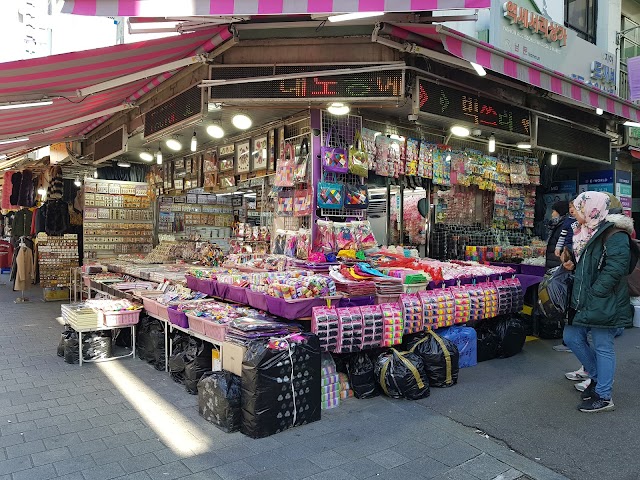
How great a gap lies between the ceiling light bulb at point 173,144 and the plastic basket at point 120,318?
3.43m

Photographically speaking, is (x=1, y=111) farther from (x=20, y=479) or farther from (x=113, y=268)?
(x=20, y=479)

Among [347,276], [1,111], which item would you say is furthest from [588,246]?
[1,111]

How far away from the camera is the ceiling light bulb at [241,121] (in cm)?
645

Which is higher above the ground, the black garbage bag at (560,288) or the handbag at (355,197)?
the handbag at (355,197)

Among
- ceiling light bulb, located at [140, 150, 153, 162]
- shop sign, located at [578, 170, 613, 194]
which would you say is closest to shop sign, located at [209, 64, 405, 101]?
ceiling light bulb, located at [140, 150, 153, 162]

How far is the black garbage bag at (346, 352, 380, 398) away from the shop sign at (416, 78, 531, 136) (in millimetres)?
2957

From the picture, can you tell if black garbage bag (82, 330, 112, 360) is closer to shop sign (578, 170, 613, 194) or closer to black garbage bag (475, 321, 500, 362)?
black garbage bag (475, 321, 500, 362)

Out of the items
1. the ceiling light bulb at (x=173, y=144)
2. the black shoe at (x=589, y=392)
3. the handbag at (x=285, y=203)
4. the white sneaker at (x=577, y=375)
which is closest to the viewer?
the black shoe at (x=589, y=392)

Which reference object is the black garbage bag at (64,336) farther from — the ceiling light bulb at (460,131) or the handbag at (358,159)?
the ceiling light bulb at (460,131)

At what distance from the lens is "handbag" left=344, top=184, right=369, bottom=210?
6082mm

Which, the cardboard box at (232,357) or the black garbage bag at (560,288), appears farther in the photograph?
the black garbage bag at (560,288)

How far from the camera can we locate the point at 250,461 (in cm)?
345

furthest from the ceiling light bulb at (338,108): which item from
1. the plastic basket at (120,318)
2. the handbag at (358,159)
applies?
the plastic basket at (120,318)

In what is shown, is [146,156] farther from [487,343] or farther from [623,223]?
[623,223]
